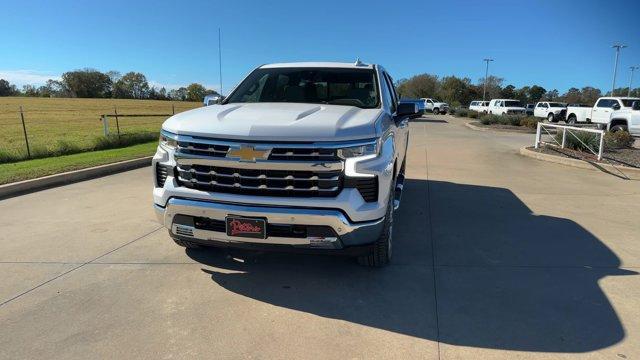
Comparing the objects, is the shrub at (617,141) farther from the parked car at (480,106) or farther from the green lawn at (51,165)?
the parked car at (480,106)

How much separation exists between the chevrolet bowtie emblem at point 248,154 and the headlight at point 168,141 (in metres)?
0.62

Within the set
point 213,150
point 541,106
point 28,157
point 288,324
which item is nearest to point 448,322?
point 288,324

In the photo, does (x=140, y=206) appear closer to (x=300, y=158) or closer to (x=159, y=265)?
(x=159, y=265)

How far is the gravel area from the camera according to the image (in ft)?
36.9

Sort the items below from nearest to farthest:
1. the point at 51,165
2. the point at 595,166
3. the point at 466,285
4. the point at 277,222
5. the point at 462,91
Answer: the point at 277,222 < the point at 466,285 < the point at 51,165 < the point at 595,166 < the point at 462,91

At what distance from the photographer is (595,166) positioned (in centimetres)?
1062

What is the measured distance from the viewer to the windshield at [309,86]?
5.05 meters

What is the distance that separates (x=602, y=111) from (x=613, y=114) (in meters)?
5.97

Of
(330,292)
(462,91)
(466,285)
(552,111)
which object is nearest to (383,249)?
(330,292)

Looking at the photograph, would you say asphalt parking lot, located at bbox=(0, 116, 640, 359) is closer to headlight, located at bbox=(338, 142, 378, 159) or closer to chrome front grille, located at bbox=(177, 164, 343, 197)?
chrome front grille, located at bbox=(177, 164, 343, 197)

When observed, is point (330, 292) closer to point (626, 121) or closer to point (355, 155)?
point (355, 155)

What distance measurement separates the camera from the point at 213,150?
11.9ft

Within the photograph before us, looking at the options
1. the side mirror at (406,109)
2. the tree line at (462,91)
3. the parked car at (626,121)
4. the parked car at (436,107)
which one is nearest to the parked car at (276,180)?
the side mirror at (406,109)

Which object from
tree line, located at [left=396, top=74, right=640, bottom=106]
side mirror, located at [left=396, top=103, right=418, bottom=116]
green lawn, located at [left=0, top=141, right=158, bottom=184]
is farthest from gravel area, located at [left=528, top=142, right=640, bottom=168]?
tree line, located at [left=396, top=74, right=640, bottom=106]
